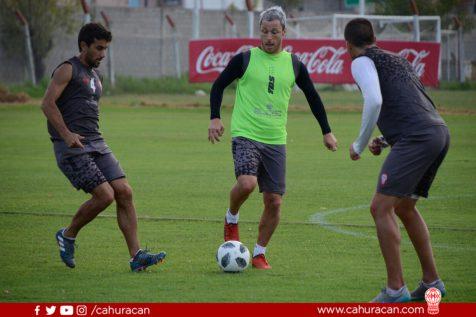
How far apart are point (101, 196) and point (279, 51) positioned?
2041 millimetres

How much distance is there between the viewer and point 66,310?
7.10m

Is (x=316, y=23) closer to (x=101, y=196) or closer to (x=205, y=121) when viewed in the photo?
(x=205, y=121)

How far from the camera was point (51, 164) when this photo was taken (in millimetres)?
17516

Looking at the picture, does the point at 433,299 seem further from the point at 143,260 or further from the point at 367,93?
the point at 143,260

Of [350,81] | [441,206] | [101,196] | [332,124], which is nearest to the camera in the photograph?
[101,196]

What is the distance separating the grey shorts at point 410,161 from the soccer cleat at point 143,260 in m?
2.23

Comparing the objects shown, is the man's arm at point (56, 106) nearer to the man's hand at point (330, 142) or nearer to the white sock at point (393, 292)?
the man's hand at point (330, 142)

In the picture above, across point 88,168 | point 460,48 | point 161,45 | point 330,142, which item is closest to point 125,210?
point 88,168

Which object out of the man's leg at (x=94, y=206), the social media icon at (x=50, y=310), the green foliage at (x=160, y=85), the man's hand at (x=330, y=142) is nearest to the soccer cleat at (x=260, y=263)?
the man's hand at (x=330, y=142)

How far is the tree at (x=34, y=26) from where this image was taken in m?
37.2

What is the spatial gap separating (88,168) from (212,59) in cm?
2004

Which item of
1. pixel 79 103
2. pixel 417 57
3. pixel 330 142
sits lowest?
pixel 417 57

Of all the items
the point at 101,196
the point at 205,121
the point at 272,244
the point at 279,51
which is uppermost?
the point at 279,51

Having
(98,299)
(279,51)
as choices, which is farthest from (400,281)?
(279,51)
